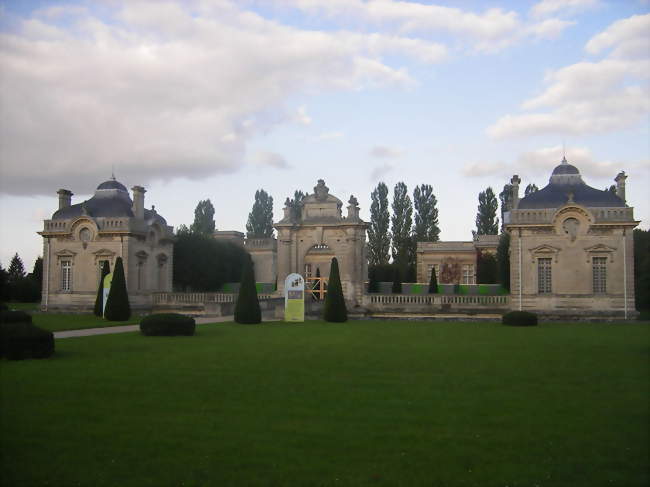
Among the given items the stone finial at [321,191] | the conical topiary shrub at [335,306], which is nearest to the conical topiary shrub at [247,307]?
the conical topiary shrub at [335,306]

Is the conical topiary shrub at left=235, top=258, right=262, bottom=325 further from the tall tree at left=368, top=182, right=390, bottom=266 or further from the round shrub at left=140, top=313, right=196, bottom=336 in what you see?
the tall tree at left=368, top=182, right=390, bottom=266

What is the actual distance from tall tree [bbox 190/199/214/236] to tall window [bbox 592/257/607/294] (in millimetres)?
38321

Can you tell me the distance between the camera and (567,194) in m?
32.8

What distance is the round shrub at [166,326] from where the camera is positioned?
70.5ft

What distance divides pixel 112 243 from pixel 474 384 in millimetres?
29495

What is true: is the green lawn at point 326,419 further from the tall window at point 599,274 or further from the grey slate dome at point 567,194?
the grey slate dome at point 567,194

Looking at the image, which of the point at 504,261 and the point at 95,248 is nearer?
the point at 95,248

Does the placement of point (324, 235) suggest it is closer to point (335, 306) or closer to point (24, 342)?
point (335, 306)

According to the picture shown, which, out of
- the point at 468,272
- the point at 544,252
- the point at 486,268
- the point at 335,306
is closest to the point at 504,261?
the point at 486,268

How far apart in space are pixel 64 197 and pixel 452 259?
1423 inches

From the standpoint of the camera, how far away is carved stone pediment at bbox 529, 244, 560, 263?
32.2 m

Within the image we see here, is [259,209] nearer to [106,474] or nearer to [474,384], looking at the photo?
[474,384]

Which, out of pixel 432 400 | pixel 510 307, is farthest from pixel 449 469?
pixel 510 307

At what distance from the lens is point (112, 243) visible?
36344mm
